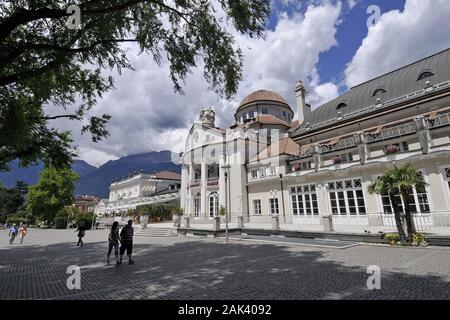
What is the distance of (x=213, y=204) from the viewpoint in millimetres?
33500

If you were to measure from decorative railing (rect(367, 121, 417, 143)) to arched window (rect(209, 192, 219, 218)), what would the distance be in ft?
64.6

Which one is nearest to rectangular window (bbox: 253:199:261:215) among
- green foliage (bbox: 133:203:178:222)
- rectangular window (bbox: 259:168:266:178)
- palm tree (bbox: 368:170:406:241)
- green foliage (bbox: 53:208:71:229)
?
rectangular window (bbox: 259:168:266:178)

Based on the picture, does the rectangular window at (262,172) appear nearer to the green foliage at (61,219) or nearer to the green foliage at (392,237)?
the green foliage at (392,237)

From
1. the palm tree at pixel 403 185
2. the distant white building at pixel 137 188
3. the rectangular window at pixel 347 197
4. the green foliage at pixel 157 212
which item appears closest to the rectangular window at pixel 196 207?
the green foliage at pixel 157 212

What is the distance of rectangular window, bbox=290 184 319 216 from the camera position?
75.8 ft

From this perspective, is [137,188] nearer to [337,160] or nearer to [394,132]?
[337,160]

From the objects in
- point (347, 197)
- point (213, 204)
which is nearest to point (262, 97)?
point (213, 204)

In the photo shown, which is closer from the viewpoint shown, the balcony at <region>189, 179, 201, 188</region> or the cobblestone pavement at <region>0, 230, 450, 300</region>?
the cobblestone pavement at <region>0, 230, 450, 300</region>

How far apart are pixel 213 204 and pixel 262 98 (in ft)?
69.7

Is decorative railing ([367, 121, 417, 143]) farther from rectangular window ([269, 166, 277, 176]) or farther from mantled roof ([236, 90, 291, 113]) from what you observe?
mantled roof ([236, 90, 291, 113])
